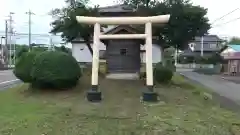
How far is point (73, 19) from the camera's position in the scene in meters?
23.1

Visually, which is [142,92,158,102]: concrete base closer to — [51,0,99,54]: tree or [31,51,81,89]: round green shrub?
[31,51,81,89]: round green shrub

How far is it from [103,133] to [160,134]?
4.97 feet

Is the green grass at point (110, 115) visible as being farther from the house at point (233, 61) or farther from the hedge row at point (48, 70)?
the house at point (233, 61)

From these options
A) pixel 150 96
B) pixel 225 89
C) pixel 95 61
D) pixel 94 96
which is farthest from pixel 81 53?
pixel 150 96

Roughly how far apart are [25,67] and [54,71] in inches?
72.0

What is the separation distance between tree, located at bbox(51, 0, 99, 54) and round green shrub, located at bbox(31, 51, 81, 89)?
7.17m

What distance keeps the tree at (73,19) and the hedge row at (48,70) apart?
6.97 m

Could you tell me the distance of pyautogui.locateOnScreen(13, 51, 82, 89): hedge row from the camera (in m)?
15.1

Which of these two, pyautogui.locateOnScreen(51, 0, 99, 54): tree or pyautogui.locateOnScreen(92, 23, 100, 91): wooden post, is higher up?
pyautogui.locateOnScreen(51, 0, 99, 54): tree

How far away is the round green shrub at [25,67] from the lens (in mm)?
15890

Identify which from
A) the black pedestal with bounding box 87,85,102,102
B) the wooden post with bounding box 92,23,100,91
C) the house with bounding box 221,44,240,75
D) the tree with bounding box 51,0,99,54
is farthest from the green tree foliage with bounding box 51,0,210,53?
the house with bounding box 221,44,240,75

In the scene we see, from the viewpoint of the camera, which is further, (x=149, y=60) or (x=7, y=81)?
(x=7, y=81)

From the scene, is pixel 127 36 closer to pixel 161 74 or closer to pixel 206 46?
pixel 161 74

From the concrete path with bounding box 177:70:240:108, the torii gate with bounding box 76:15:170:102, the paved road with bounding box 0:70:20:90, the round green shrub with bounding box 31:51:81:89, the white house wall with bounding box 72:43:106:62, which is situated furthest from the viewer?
the white house wall with bounding box 72:43:106:62
